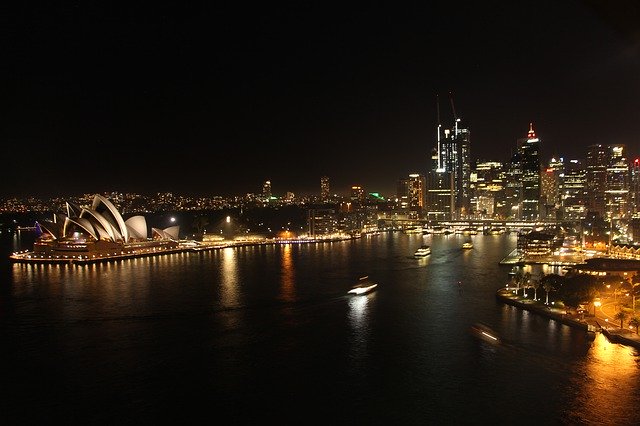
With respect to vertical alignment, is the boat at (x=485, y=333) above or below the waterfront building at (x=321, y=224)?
below

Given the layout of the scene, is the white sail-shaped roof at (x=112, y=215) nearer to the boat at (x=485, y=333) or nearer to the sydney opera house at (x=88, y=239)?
the sydney opera house at (x=88, y=239)

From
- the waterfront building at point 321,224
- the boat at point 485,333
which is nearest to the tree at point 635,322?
the boat at point 485,333

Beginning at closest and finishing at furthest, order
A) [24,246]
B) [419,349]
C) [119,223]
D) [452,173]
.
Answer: [419,349] < [119,223] < [24,246] < [452,173]

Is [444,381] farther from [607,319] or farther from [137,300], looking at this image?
[137,300]

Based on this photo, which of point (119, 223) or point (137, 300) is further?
point (119, 223)

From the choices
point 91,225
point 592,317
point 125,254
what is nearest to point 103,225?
point 91,225

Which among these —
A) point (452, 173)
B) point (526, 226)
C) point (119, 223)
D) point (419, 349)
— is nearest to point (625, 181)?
point (526, 226)
